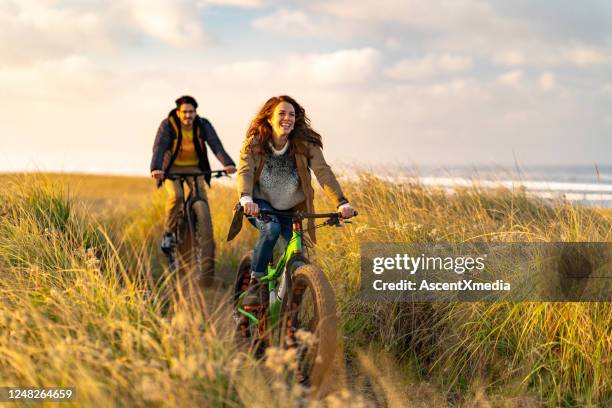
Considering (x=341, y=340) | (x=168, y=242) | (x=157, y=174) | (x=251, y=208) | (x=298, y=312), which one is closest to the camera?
(x=251, y=208)

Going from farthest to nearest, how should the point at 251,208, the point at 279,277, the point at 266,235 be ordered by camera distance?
the point at 279,277 → the point at 266,235 → the point at 251,208

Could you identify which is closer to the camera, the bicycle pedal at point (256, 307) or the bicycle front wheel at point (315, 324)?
the bicycle front wheel at point (315, 324)

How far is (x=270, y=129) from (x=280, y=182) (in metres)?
0.44

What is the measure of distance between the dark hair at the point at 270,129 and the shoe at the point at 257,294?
1.16m

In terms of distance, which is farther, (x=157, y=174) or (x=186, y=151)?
(x=186, y=151)

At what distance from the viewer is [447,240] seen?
6.71 m

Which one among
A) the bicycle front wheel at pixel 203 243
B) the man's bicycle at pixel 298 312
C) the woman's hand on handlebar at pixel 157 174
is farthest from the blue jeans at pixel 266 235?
the woman's hand on handlebar at pixel 157 174

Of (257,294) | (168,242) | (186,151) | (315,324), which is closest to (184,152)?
(186,151)

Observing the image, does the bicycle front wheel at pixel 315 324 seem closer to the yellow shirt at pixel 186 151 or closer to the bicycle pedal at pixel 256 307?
the bicycle pedal at pixel 256 307

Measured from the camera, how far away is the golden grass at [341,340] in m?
3.94

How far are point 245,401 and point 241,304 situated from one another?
2696 millimetres

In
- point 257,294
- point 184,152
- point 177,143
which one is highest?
point 177,143

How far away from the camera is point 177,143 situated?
9.38m

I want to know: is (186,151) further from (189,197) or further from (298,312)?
(298,312)
